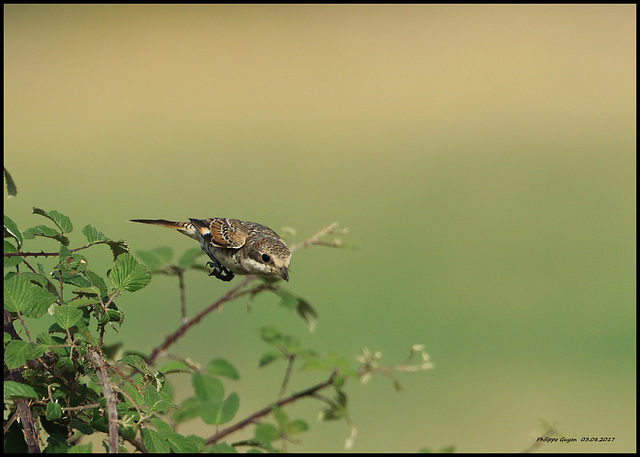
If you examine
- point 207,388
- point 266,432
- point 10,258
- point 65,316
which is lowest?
point 266,432

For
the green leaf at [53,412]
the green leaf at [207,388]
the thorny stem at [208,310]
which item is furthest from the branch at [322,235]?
the green leaf at [53,412]

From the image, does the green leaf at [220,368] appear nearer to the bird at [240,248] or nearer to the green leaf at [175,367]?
the green leaf at [175,367]

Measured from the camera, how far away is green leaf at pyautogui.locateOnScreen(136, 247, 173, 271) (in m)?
3.02

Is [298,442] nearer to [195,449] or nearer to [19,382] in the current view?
[195,449]

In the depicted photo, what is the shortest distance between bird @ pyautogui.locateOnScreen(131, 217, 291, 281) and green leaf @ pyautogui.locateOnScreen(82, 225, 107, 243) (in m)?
0.26

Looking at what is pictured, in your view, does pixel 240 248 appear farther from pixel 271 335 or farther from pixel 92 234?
pixel 271 335

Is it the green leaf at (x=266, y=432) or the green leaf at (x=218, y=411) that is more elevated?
the green leaf at (x=218, y=411)

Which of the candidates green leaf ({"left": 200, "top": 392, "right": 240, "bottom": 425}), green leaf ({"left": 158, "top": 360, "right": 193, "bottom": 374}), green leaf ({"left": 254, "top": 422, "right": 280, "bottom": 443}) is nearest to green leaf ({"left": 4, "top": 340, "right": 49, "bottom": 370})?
green leaf ({"left": 158, "top": 360, "right": 193, "bottom": 374})

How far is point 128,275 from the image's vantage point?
1.74m

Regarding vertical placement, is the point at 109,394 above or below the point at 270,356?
above

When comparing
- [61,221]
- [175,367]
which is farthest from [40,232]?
[175,367]

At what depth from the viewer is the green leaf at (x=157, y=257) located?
9.89 feet

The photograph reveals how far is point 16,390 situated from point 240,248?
946 millimetres

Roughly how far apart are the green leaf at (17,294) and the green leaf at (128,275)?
0.64 feet
